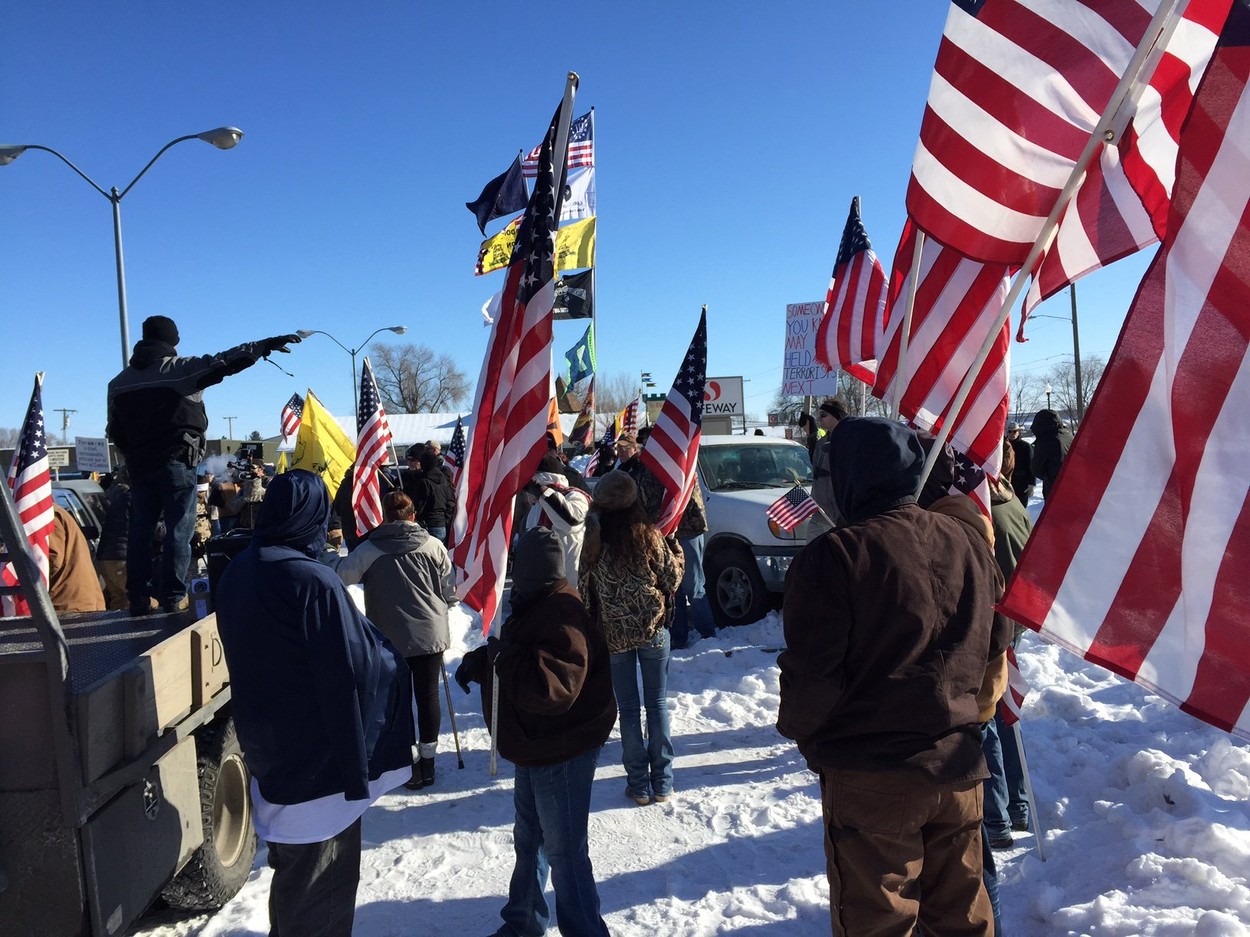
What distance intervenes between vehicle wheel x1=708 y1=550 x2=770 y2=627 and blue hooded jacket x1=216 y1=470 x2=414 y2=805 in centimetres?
657

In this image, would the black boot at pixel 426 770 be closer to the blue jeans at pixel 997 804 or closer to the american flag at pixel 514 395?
the american flag at pixel 514 395

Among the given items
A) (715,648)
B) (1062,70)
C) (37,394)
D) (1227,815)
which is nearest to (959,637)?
(1062,70)

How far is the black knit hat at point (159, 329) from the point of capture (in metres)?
4.69

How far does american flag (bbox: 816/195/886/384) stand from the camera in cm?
783

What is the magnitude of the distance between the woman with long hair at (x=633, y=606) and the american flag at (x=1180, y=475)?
3110 mm

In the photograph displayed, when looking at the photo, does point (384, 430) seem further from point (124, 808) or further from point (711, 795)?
point (124, 808)

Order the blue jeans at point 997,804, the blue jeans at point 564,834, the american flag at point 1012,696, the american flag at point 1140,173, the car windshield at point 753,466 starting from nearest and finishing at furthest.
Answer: the american flag at point 1140,173 → the blue jeans at point 564,834 → the american flag at point 1012,696 → the blue jeans at point 997,804 → the car windshield at point 753,466

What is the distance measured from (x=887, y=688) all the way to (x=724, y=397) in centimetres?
2065

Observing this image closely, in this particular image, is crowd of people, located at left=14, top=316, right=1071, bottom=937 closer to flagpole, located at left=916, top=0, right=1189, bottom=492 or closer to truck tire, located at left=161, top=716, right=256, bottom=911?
flagpole, located at left=916, top=0, right=1189, bottom=492

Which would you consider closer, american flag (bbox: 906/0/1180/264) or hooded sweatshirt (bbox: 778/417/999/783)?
hooded sweatshirt (bbox: 778/417/999/783)

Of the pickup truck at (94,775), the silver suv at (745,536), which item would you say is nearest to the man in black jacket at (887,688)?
the pickup truck at (94,775)

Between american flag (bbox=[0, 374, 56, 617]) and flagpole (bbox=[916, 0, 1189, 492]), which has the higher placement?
flagpole (bbox=[916, 0, 1189, 492])

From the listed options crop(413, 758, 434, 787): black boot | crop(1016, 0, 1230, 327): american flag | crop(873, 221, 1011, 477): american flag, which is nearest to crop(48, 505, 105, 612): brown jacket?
crop(413, 758, 434, 787): black boot

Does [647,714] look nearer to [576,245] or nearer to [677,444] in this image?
[677,444]
